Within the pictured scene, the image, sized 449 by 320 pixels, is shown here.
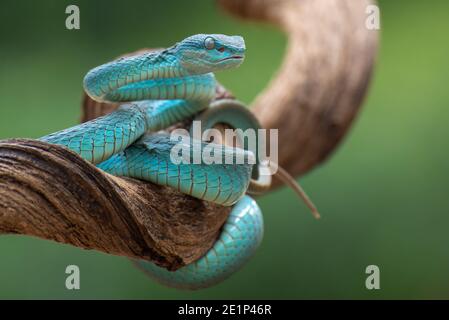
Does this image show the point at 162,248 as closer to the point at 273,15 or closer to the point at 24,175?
the point at 24,175

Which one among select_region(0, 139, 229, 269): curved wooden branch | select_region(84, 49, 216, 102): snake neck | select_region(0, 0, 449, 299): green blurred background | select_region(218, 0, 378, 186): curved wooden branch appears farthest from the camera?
select_region(0, 0, 449, 299): green blurred background

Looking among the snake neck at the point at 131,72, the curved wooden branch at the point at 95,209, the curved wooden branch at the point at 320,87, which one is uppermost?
the curved wooden branch at the point at 320,87

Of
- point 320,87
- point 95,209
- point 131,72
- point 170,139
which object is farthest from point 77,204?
point 320,87

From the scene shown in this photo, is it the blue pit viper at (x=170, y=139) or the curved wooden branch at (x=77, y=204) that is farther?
the blue pit viper at (x=170, y=139)

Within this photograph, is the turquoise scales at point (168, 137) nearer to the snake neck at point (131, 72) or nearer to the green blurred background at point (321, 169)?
the snake neck at point (131, 72)

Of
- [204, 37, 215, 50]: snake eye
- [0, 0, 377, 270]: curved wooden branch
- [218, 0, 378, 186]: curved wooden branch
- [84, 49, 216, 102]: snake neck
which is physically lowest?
[0, 0, 377, 270]: curved wooden branch

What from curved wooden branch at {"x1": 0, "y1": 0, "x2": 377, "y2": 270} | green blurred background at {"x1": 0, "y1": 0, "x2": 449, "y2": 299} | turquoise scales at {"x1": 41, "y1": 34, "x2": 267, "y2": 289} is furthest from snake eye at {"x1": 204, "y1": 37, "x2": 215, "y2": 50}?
green blurred background at {"x1": 0, "y1": 0, "x2": 449, "y2": 299}

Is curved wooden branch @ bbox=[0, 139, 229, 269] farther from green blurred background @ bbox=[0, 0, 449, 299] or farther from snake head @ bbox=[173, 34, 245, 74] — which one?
green blurred background @ bbox=[0, 0, 449, 299]

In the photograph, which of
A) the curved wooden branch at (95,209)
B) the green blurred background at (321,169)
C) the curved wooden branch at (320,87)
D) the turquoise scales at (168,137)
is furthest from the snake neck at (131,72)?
the green blurred background at (321,169)
